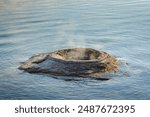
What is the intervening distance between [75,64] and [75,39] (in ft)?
26.8

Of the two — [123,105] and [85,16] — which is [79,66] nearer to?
[123,105]

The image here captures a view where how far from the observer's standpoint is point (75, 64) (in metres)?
19.6

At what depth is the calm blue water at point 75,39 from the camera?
18031 millimetres

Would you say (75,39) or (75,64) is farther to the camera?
(75,39)

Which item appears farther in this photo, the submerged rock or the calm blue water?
the submerged rock

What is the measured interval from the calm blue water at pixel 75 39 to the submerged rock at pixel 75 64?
52cm

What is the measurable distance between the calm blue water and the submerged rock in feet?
1.72

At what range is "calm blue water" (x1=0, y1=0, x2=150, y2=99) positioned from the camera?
59.2 feet

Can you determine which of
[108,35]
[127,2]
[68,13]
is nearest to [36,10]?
[68,13]

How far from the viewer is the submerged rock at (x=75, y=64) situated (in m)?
19.5

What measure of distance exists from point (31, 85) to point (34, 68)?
1.89m

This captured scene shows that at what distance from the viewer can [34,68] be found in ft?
67.2

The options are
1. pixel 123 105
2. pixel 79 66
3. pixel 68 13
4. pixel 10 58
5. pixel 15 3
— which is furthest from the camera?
pixel 15 3

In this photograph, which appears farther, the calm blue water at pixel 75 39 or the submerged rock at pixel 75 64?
the submerged rock at pixel 75 64
